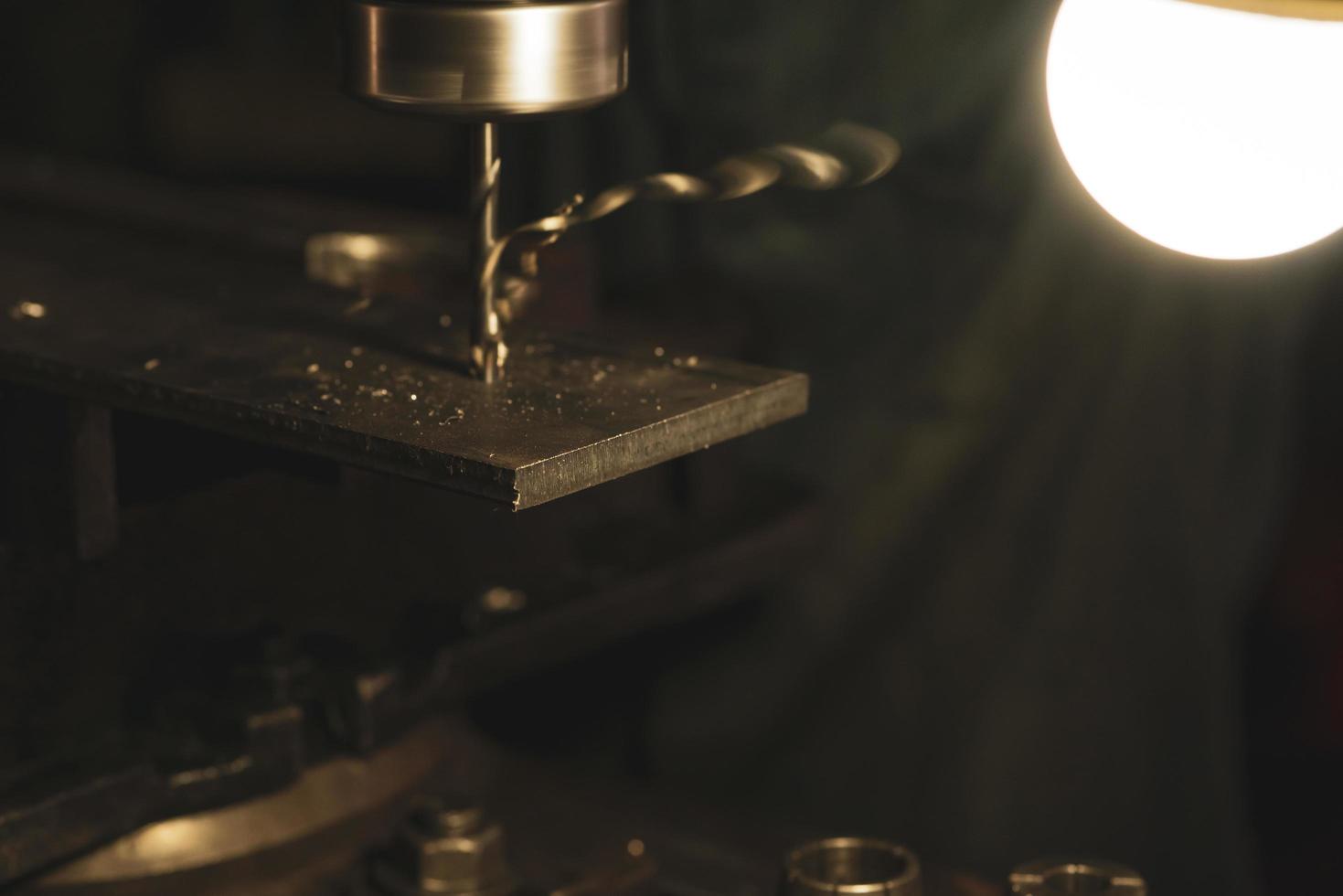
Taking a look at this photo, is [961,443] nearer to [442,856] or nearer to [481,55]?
[442,856]

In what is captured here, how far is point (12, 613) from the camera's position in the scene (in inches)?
33.7

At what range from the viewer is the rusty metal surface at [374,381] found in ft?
2.27

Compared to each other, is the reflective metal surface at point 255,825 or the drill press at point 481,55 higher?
the drill press at point 481,55

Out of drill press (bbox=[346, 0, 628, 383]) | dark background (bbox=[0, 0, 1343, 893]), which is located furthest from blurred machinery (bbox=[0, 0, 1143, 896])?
dark background (bbox=[0, 0, 1343, 893])

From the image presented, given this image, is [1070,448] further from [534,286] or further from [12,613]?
[12,613]

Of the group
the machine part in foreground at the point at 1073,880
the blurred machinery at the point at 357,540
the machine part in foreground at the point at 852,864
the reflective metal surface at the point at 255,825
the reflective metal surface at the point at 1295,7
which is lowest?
the machine part in foreground at the point at 1073,880

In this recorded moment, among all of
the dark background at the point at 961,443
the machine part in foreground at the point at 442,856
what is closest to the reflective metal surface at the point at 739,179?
the machine part in foreground at the point at 442,856

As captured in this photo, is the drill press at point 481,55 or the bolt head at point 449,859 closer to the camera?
the drill press at point 481,55

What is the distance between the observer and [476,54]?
69 cm

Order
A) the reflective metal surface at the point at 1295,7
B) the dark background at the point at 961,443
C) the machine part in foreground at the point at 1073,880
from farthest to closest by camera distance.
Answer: the dark background at the point at 961,443 → the machine part in foreground at the point at 1073,880 → the reflective metal surface at the point at 1295,7

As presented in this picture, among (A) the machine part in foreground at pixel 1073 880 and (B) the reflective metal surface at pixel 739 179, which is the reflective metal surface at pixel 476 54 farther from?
(A) the machine part in foreground at pixel 1073 880

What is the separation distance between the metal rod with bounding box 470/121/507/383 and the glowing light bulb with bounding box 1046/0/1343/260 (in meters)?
0.26

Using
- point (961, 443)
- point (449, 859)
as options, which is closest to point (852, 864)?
point (449, 859)

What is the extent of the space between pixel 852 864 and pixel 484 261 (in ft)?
1.12
